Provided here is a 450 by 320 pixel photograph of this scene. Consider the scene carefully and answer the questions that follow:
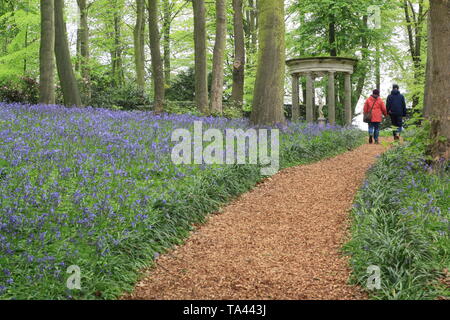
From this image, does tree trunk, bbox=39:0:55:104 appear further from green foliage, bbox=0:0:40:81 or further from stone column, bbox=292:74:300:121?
stone column, bbox=292:74:300:121

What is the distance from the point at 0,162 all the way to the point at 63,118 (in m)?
3.51

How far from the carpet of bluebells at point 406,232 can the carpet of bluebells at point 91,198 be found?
7.40 feet

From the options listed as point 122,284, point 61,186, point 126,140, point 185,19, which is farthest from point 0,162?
point 185,19

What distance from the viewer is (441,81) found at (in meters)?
8.21

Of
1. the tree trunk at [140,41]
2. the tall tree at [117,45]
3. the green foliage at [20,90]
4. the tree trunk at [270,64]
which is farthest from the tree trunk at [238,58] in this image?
the tall tree at [117,45]

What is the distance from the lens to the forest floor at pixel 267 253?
15.3 feet

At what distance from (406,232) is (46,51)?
1055 centimetres

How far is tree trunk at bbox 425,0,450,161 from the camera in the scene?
317 inches

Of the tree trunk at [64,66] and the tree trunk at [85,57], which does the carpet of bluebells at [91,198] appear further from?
the tree trunk at [85,57]

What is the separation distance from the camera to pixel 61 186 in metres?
5.97

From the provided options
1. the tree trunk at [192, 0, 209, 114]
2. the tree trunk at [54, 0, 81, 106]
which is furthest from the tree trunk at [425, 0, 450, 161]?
the tree trunk at [54, 0, 81, 106]

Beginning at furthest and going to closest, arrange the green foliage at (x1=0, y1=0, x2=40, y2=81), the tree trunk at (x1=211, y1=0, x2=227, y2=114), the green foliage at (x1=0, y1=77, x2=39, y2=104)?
1. the green foliage at (x1=0, y1=0, x2=40, y2=81)
2. the green foliage at (x1=0, y1=77, x2=39, y2=104)
3. the tree trunk at (x1=211, y1=0, x2=227, y2=114)

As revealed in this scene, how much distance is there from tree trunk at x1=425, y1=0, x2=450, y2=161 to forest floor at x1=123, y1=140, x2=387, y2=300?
1.66 m
